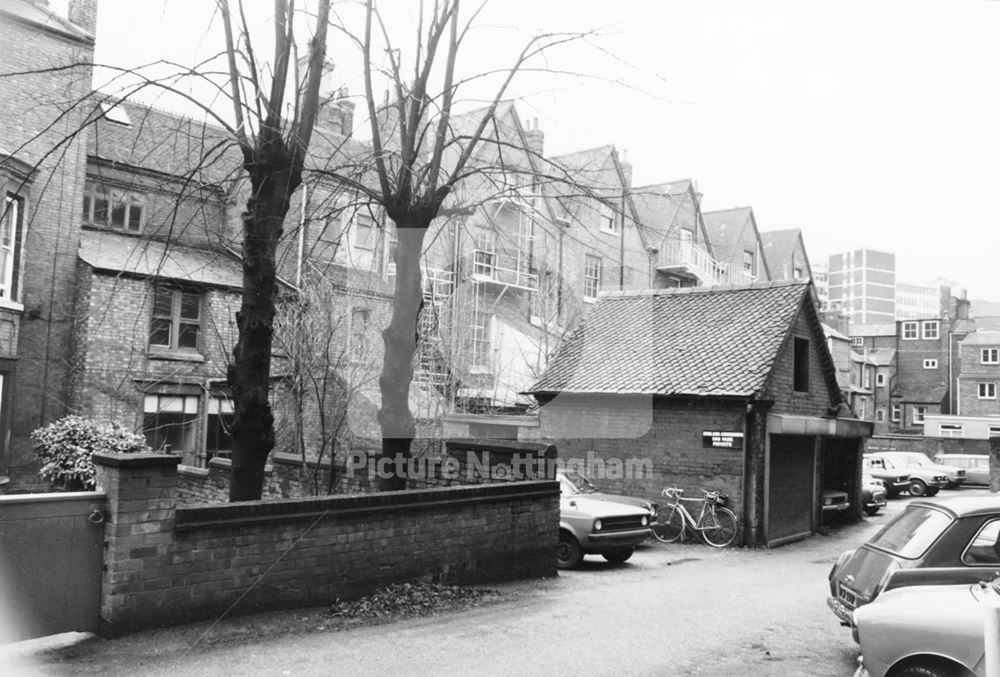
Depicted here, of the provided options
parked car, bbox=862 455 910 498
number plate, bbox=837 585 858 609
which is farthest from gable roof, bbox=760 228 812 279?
number plate, bbox=837 585 858 609

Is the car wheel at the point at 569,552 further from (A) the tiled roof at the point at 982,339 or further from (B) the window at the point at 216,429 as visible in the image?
(A) the tiled roof at the point at 982,339

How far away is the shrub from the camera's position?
16719 mm

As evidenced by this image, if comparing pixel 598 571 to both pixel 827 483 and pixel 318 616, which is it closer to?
pixel 318 616

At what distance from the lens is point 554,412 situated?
1920cm

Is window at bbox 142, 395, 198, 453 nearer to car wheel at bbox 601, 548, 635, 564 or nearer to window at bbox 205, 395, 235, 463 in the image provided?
window at bbox 205, 395, 235, 463

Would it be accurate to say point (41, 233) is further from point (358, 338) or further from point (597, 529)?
point (597, 529)

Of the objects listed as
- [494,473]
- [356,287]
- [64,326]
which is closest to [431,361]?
[356,287]

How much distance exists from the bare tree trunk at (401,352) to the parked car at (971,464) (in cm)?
3425

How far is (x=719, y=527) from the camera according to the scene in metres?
16.6

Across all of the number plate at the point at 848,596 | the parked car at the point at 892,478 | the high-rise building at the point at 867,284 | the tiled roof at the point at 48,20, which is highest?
the high-rise building at the point at 867,284

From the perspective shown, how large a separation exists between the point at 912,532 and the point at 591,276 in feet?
92.9

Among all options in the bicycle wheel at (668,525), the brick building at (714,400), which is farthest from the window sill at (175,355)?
the bicycle wheel at (668,525)

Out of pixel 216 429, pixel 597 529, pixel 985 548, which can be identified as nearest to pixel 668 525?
pixel 597 529

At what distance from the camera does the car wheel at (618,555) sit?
519 inches
